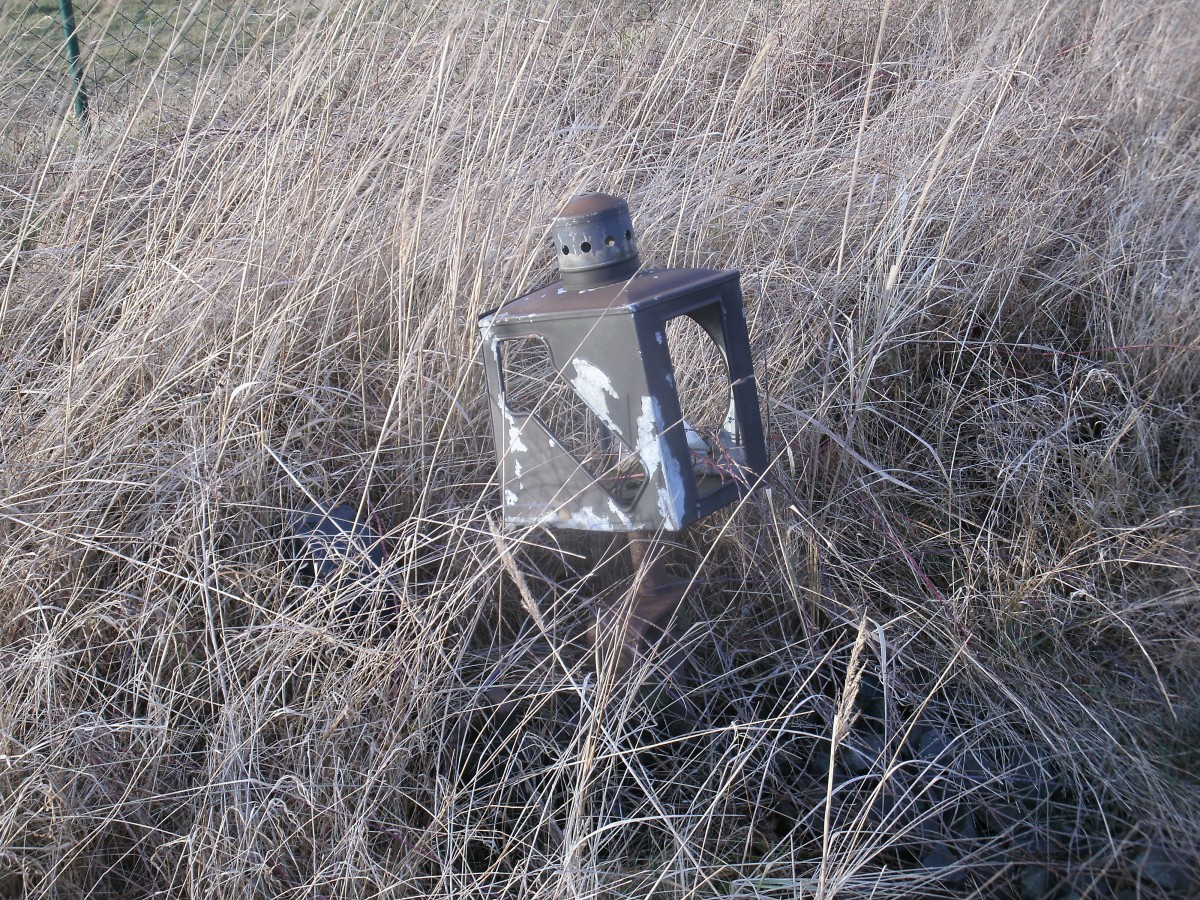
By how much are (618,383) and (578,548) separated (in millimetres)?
602

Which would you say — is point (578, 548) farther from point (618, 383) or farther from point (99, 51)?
point (99, 51)

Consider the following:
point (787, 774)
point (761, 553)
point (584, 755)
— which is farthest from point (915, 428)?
point (584, 755)

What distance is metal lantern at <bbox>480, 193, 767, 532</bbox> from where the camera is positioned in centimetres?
144

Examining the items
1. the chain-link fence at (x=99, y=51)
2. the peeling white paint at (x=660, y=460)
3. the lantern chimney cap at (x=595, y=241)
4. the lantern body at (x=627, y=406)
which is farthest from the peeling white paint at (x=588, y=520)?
the chain-link fence at (x=99, y=51)

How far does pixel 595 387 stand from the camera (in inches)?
59.1

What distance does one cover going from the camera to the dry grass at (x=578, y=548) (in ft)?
4.69

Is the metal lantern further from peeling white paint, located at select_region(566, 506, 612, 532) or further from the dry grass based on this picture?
the dry grass

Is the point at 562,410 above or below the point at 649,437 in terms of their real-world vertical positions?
below

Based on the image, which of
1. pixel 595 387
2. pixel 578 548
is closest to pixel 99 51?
pixel 578 548

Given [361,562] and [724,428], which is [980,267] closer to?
[724,428]

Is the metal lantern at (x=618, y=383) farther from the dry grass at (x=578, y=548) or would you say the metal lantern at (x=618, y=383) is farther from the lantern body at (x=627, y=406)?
the dry grass at (x=578, y=548)

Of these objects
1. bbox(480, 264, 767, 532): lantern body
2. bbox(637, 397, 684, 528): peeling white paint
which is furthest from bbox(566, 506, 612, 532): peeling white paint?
bbox(637, 397, 684, 528): peeling white paint

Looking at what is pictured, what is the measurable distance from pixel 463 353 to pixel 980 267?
1314mm

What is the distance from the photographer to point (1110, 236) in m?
2.42
